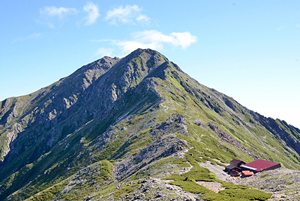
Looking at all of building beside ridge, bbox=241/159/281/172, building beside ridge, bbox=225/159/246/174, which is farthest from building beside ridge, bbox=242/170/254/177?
building beside ridge, bbox=225/159/246/174

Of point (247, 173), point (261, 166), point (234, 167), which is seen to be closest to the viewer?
point (247, 173)

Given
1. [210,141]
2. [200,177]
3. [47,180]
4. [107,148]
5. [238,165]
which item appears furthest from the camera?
[47,180]

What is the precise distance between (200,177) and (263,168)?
2848 centimetres

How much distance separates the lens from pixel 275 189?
38.8 m

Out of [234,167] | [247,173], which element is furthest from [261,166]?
[247,173]

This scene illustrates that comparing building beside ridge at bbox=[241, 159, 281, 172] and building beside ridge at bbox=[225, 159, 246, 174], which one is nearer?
building beside ridge at bbox=[241, 159, 281, 172]

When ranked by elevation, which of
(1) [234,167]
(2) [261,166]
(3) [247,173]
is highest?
(2) [261,166]

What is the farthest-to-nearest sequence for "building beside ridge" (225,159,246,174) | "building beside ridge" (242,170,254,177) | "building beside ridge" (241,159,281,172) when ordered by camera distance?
"building beside ridge" (225,159,246,174) → "building beside ridge" (241,159,281,172) → "building beside ridge" (242,170,254,177)

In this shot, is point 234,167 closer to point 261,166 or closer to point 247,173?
point 247,173

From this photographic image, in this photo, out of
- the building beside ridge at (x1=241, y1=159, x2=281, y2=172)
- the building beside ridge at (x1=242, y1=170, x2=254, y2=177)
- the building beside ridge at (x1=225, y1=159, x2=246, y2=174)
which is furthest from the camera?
the building beside ridge at (x1=225, y1=159, x2=246, y2=174)

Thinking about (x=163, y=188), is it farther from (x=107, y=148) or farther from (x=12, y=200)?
(x=12, y=200)

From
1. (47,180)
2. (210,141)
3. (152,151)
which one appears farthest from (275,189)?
(47,180)

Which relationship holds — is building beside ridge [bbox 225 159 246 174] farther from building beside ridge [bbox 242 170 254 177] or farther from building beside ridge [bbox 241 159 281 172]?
building beside ridge [bbox 242 170 254 177]

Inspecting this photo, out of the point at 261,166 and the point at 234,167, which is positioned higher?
the point at 261,166
